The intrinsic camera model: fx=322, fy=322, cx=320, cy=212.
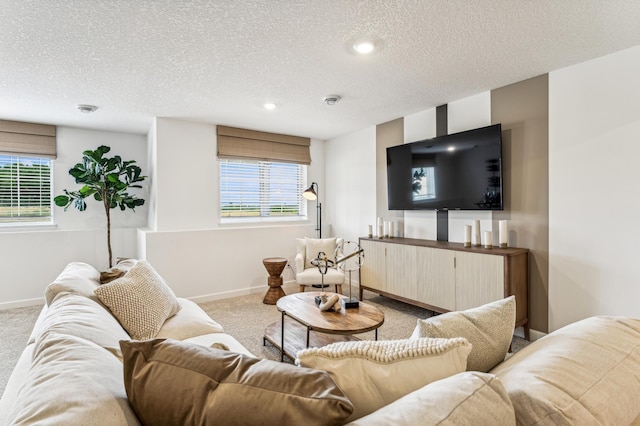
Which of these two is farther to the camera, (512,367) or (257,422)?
(512,367)

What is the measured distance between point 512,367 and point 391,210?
3502 mm

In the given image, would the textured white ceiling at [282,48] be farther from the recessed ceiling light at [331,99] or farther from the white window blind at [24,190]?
the white window blind at [24,190]

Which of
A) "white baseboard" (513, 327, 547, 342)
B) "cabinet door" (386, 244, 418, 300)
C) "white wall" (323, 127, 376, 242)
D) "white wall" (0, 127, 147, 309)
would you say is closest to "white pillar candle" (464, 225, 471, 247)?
"cabinet door" (386, 244, 418, 300)

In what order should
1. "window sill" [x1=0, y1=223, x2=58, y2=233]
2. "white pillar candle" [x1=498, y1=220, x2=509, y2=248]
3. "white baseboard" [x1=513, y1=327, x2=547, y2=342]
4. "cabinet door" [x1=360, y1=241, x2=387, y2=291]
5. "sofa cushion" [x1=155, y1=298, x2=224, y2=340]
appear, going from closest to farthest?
"sofa cushion" [x1=155, y1=298, x2=224, y2=340], "white baseboard" [x1=513, y1=327, x2=547, y2=342], "white pillar candle" [x1=498, y1=220, x2=509, y2=248], "cabinet door" [x1=360, y1=241, x2=387, y2=291], "window sill" [x1=0, y1=223, x2=58, y2=233]

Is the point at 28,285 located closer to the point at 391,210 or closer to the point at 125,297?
the point at 125,297

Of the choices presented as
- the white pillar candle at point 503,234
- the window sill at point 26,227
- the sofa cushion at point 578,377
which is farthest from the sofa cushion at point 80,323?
the window sill at point 26,227

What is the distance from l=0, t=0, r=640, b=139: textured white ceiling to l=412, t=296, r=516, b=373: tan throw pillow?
A: 1.69m

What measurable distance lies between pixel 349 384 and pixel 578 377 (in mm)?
573

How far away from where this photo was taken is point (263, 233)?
15.7ft

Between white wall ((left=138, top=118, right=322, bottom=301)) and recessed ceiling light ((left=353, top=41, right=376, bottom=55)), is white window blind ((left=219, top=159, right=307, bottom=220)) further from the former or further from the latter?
recessed ceiling light ((left=353, top=41, right=376, bottom=55))

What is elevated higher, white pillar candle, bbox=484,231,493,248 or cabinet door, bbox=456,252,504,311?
white pillar candle, bbox=484,231,493,248

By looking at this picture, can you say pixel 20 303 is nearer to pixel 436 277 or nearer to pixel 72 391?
pixel 72 391

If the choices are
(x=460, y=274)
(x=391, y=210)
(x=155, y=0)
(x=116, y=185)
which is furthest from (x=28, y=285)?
(x=460, y=274)

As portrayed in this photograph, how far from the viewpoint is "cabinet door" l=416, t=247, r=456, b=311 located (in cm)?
319
